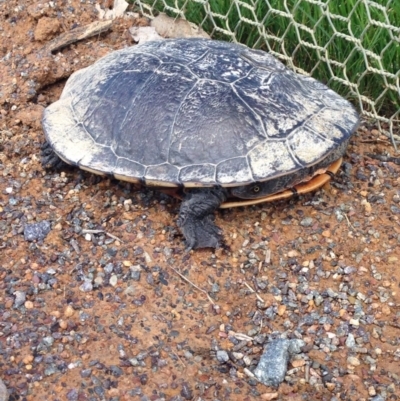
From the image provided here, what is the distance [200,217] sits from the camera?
2.21m

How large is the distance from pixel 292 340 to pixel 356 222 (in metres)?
0.62

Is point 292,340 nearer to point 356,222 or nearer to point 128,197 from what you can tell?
point 356,222

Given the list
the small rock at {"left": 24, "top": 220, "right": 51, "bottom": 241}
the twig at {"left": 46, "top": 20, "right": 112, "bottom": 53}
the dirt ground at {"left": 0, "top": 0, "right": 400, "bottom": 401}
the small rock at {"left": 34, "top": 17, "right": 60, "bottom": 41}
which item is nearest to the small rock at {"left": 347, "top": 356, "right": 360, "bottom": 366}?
the dirt ground at {"left": 0, "top": 0, "right": 400, "bottom": 401}

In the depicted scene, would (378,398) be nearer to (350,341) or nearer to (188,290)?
(350,341)

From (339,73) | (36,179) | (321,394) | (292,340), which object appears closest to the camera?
(321,394)

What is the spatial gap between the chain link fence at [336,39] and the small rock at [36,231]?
4.47 feet

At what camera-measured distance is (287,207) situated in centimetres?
232

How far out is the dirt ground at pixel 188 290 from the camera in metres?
Result: 1.77

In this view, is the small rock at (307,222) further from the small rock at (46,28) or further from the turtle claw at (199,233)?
the small rock at (46,28)

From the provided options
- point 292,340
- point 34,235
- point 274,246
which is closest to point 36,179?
point 34,235

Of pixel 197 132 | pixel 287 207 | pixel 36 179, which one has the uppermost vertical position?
pixel 197 132

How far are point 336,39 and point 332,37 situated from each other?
0.17m

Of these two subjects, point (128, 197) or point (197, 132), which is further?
point (128, 197)

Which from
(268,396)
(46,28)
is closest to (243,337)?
(268,396)
